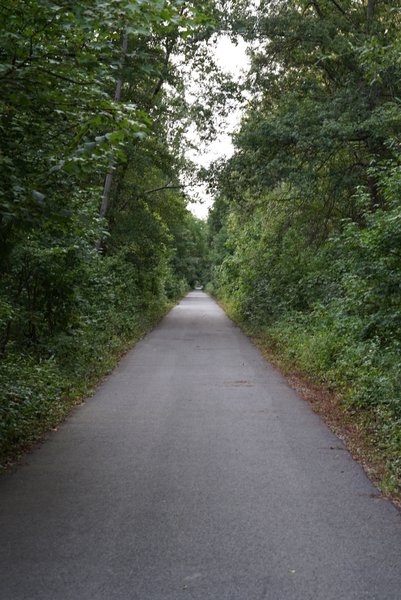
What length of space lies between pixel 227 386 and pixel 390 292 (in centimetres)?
381

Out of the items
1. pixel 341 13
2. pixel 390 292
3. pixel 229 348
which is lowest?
pixel 229 348

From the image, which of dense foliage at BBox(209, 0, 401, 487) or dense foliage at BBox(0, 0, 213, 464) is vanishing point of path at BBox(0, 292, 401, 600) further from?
dense foliage at BBox(209, 0, 401, 487)

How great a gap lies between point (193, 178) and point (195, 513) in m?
19.8

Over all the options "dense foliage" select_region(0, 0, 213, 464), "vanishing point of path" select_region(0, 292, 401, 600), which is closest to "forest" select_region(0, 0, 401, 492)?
"dense foliage" select_region(0, 0, 213, 464)

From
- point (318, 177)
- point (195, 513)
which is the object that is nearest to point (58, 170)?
point (195, 513)

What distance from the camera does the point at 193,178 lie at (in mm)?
23625

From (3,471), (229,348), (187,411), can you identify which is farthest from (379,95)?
(3,471)

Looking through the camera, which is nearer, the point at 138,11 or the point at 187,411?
the point at 138,11

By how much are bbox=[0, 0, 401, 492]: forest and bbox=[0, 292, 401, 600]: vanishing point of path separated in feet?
2.46

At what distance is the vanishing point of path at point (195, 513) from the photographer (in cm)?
389

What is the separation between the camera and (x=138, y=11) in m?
4.66

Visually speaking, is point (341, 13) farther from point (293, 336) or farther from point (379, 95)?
point (293, 336)

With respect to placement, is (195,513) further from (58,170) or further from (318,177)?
(318,177)

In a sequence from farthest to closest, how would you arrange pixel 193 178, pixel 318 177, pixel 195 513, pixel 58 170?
pixel 193 178 → pixel 318 177 → pixel 195 513 → pixel 58 170
